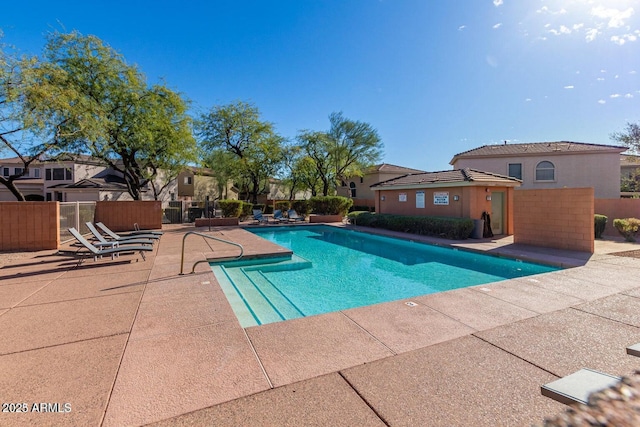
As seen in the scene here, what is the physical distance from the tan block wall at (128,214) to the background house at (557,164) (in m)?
20.6

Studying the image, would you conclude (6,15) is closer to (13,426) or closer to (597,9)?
(13,426)

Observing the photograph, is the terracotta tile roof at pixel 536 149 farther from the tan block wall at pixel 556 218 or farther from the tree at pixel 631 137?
the tan block wall at pixel 556 218

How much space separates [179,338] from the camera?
3.37 m

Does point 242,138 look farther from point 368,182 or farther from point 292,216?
point 368,182

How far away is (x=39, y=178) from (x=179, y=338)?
40.6 meters

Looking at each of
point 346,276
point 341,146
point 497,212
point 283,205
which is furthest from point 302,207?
point 346,276

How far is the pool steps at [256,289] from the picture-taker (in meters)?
5.25

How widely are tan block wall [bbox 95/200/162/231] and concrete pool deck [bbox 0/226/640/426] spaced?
379 inches

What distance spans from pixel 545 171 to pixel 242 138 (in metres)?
22.0

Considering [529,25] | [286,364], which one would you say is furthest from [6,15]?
[529,25]

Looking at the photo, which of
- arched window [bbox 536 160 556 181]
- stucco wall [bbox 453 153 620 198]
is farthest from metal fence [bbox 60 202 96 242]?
arched window [bbox 536 160 556 181]

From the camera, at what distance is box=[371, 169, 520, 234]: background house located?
1232cm

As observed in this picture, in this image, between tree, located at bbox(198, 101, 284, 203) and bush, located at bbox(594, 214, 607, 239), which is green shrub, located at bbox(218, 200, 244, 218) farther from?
bush, located at bbox(594, 214, 607, 239)

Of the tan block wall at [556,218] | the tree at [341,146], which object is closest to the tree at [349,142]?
the tree at [341,146]
